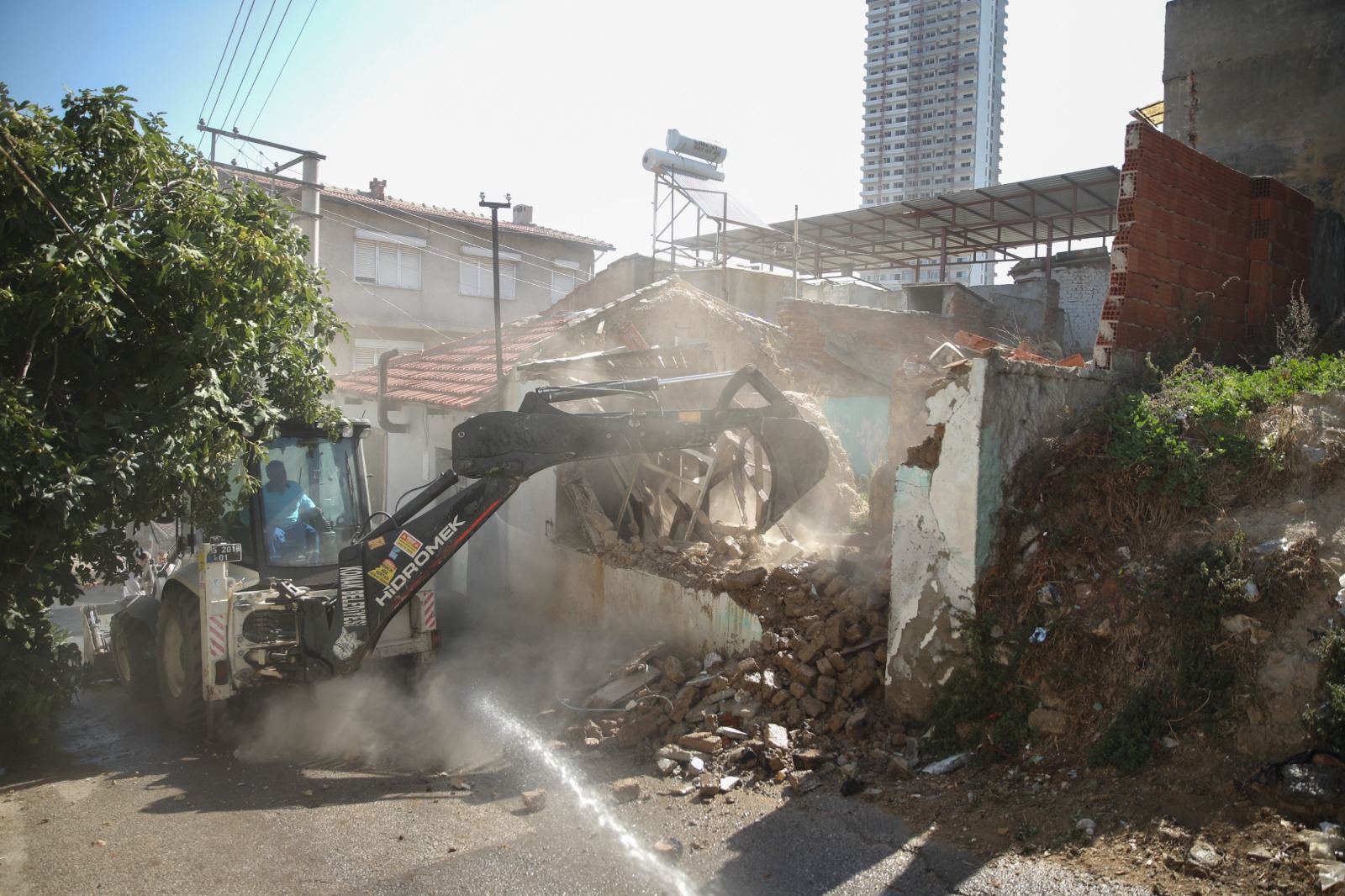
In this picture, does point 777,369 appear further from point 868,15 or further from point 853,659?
point 868,15

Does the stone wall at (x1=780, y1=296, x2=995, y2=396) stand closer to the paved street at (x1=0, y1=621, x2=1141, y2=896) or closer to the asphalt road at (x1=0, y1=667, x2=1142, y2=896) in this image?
the paved street at (x1=0, y1=621, x2=1141, y2=896)

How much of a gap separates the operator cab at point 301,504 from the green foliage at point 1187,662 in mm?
6313

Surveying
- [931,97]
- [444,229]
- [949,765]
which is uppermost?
[931,97]

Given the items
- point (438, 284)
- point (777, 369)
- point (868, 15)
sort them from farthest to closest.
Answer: point (868, 15) < point (438, 284) < point (777, 369)

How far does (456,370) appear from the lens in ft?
48.4

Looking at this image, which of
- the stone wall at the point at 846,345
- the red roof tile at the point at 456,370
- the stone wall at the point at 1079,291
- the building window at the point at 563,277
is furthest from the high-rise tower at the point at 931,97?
the red roof tile at the point at 456,370

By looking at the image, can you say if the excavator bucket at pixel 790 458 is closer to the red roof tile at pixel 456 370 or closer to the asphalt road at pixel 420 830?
the asphalt road at pixel 420 830

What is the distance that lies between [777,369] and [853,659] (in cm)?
641

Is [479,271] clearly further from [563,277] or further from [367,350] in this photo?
[367,350]

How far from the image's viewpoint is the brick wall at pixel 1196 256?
277 inches

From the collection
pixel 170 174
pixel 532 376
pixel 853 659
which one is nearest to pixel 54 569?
pixel 170 174

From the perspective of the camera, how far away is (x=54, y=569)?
6566mm

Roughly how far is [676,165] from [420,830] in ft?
55.8

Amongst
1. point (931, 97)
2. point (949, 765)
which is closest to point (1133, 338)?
point (949, 765)
